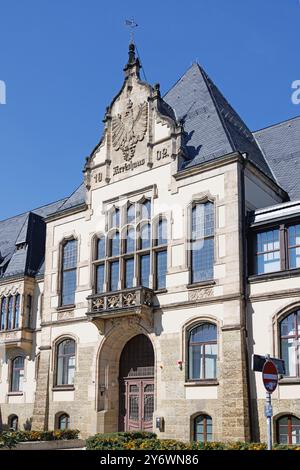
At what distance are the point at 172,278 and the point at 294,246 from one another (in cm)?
571

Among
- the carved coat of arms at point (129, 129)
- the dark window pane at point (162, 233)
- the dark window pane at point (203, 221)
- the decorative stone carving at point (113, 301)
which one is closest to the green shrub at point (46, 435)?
the decorative stone carving at point (113, 301)

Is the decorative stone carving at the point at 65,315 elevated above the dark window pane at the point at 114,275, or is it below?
below

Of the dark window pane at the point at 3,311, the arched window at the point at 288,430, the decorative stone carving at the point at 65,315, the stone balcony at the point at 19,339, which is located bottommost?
the arched window at the point at 288,430

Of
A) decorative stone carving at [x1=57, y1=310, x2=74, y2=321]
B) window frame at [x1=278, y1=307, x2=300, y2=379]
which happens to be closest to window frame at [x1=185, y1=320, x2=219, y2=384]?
window frame at [x1=278, y1=307, x2=300, y2=379]

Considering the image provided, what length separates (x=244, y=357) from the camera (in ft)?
77.2

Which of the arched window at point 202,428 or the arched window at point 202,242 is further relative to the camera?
the arched window at point 202,242

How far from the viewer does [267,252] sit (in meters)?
24.7

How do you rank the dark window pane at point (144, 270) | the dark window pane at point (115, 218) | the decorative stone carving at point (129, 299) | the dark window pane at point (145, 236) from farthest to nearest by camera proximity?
the dark window pane at point (115, 218), the dark window pane at point (145, 236), the dark window pane at point (144, 270), the decorative stone carving at point (129, 299)

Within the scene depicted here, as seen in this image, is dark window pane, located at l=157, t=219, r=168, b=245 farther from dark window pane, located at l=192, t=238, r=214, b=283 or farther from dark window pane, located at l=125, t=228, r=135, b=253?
dark window pane, located at l=192, t=238, r=214, b=283

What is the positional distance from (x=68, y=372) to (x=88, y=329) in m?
2.79

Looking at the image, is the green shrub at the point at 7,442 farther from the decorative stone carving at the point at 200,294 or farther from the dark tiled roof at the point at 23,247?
the dark tiled roof at the point at 23,247

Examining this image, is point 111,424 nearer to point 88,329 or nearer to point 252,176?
point 88,329

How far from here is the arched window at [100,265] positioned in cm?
3002

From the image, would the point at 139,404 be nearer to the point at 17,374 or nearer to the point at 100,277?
the point at 100,277
